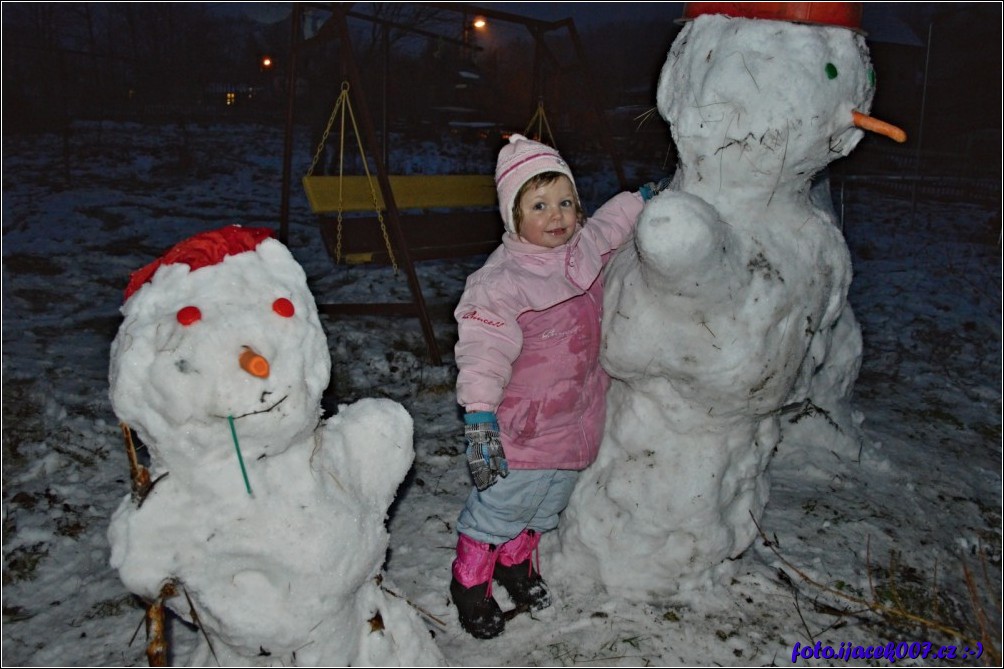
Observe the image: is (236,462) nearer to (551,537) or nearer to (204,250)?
(204,250)

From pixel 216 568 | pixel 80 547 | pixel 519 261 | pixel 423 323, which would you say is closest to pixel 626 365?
pixel 519 261

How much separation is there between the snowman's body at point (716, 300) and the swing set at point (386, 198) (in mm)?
2218

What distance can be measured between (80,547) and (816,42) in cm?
280

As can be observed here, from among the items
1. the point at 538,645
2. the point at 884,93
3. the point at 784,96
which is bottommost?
the point at 538,645

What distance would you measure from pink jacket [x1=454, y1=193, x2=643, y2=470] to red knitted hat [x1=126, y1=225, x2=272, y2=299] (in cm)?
64

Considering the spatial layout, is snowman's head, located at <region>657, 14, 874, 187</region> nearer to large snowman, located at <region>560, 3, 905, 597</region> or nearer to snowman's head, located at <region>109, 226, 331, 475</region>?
large snowman, located at <region>560, 3, 905, 597</region>

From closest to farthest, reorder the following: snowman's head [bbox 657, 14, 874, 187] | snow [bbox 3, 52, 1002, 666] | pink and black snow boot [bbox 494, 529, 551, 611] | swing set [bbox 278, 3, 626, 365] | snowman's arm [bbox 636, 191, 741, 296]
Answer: snowman's arm [bbox 636, 191, 741, 296] < snowman's head [bbox 657, 14, 874, 187] < snow [bbox 3, 52, 1002, 666] < pink and black snow boot [bbox 494, 529, 551, 611] < swing set [bbox 278, 3, 626, 365]

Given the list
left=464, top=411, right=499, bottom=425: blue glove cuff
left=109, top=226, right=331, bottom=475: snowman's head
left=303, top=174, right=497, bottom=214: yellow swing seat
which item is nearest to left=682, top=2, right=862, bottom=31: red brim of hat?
left=464, top=411, right=499, bottom=425: blue glove cuff

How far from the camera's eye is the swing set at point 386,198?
13.8 feet

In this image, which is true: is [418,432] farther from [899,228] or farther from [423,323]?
[899,228]

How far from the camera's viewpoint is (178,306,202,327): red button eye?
4.82ft

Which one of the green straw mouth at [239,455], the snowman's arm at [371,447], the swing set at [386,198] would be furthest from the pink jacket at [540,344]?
the swing set at [386,198]

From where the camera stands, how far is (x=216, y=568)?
161cm

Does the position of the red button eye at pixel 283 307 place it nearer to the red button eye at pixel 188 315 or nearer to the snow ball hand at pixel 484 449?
the red button eye at pixel 188 315
